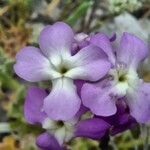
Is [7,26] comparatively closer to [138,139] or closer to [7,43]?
[7,43]

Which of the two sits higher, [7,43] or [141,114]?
[141,114]

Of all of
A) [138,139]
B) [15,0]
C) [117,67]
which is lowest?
[138,139]

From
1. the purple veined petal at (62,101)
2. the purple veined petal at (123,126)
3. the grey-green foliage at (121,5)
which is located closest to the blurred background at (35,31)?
the grey-green foliage at (121,5)

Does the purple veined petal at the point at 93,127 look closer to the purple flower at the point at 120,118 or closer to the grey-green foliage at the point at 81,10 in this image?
the purple flower at the point at 120,118

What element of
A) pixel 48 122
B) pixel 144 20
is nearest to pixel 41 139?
pixel 48 122

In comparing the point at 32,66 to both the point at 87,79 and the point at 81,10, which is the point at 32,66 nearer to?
the point at 87,79

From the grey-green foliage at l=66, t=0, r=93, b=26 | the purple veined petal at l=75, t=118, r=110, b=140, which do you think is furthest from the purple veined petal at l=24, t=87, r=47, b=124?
the grey-green foliage at l=66, t=0, r=93, b=26

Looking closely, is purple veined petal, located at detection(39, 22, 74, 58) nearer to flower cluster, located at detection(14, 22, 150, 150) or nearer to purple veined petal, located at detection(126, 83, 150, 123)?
flower cluster, located at detection(14, 22, 150, 150)
